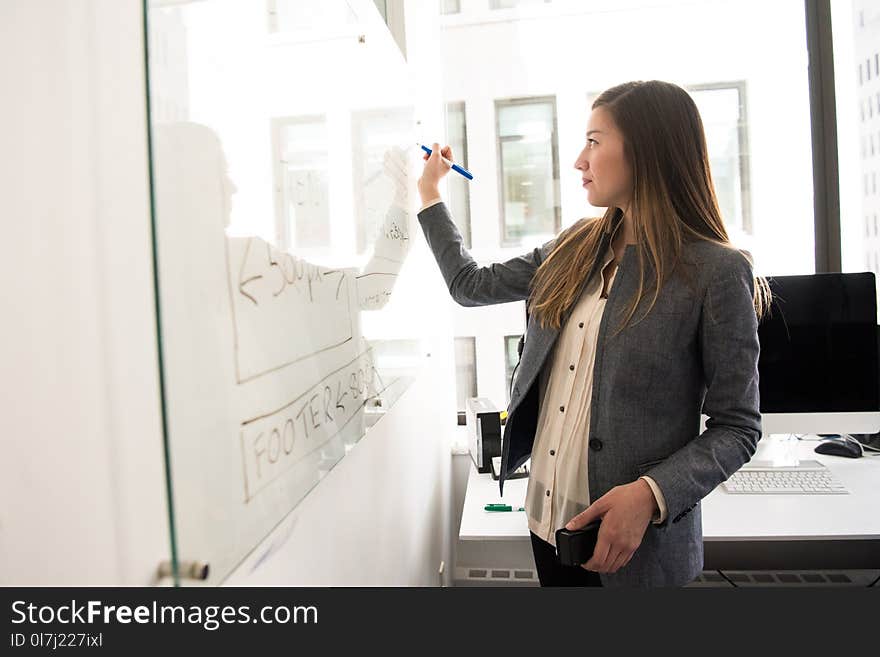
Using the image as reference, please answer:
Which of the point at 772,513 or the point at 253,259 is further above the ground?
the point at 253,259

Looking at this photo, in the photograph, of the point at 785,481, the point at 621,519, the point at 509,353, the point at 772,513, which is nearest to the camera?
the point at 621,519

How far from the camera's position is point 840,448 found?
6.27 ft

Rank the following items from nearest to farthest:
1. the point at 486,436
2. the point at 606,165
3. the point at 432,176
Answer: the point at 606,165 → the point at 432,176 → the point at 486,436

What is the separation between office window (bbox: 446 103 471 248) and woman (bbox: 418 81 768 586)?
1174mm

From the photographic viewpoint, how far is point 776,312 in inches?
66.6

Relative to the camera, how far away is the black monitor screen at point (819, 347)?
1.66m

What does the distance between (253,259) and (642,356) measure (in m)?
0.71

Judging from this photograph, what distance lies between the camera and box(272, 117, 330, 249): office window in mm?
638

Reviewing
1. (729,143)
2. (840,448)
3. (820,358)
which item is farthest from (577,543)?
(729,143)

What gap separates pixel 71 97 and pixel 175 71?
9cm

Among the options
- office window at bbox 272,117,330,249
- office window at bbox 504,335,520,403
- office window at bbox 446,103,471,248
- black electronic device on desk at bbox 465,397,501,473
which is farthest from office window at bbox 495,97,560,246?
office window at bbox 272,117,330,249

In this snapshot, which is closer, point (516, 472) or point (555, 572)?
point (555, 572)

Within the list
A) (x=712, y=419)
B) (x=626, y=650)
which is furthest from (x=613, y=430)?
(x=626, y=650)

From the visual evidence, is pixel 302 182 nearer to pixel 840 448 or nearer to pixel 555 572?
pixel 555 572
